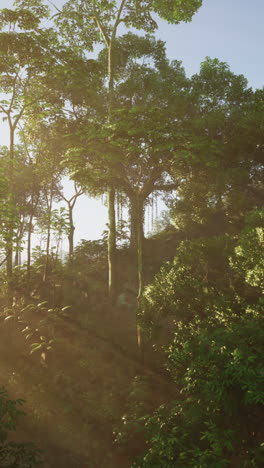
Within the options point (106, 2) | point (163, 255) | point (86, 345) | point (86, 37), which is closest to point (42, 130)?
point (86, 37)

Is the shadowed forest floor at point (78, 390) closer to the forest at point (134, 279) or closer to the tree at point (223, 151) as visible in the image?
the forest at point (134, 279)

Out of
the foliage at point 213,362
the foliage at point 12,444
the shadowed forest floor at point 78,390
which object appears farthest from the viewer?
the shadowed forest floor at point 78,390

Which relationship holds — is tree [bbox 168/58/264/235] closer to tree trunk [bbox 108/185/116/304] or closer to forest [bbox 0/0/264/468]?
forest [bbox 0/0/264/468]

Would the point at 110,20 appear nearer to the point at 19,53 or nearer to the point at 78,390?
the point at 19,53

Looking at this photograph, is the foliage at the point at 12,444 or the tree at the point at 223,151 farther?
the tree at the point at 223,151

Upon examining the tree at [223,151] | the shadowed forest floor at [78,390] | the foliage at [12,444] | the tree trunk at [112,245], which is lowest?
the shadowed forest floor at [78,390]

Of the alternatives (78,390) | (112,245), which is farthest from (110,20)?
(78,390)

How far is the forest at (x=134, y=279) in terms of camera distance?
709 cm

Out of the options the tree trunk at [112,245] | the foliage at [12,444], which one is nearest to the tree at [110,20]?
the tree trunk at [112,245]

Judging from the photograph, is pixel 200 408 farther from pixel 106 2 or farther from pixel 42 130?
pixel 106 2

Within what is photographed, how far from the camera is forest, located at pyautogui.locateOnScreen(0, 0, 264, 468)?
7.09 metres

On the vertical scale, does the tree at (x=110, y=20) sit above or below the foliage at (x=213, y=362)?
above

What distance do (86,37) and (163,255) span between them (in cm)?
1609

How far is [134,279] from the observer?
21.0m
